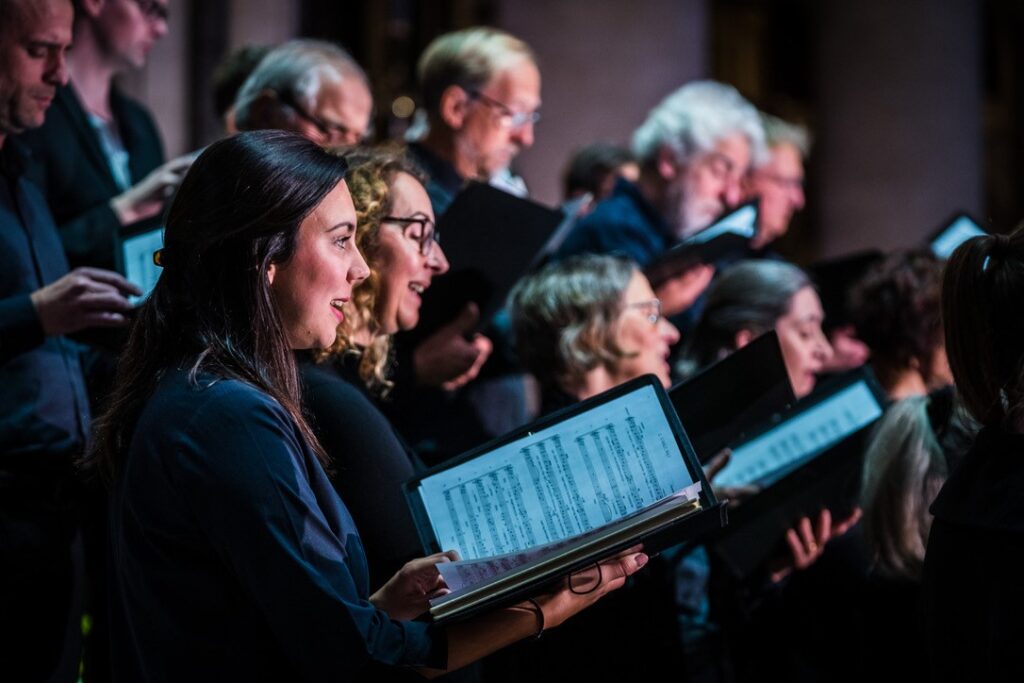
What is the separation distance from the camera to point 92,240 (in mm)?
3551

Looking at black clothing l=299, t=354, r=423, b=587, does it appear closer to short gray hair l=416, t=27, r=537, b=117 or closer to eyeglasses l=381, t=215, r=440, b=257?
eyeglasses l=381, t=215, r=440, b=257

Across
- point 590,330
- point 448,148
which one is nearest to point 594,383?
point 590,330

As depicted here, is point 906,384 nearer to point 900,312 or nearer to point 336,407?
point 900,312

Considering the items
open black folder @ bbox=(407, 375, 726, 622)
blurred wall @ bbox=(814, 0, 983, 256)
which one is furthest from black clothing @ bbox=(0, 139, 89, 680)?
blurred wall @ bbox=(814, 0, 983, 256)

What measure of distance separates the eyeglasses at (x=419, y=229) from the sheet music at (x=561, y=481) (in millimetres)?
774

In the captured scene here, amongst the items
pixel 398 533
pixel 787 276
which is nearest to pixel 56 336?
pixel 398 533

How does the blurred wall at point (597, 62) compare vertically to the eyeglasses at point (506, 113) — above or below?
below

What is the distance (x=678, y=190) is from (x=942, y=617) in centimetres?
314

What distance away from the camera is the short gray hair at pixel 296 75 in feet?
12.4

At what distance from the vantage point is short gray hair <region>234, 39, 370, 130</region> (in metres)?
3.77

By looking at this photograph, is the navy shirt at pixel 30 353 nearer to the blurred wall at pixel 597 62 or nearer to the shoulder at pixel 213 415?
the shoulder at pixel 213 415

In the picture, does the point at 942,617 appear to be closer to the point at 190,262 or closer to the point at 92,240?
the point at 190,262

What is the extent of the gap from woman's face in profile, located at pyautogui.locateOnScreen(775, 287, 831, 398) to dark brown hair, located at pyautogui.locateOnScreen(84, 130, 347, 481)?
2.58m

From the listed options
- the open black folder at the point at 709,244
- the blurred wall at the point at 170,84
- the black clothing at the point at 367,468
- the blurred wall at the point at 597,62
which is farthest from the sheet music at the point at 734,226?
the blurred wall at the point at 170,84
